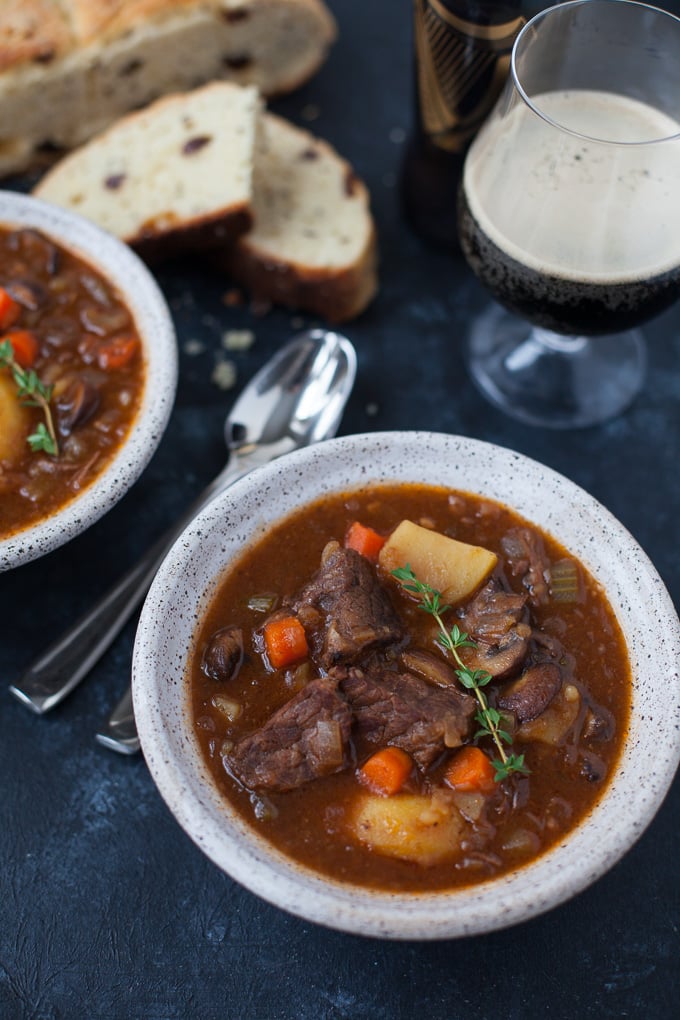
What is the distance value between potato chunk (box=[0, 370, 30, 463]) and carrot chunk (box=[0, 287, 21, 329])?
0.87 feet

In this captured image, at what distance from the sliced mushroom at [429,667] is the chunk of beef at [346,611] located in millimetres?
66

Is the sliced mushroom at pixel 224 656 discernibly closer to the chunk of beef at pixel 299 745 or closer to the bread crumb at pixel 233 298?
the chunk of beef at pixel 299 745

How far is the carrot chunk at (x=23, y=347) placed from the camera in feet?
10.8

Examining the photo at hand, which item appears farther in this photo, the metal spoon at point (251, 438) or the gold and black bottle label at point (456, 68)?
the gold and black bottle label at point (456, 68)

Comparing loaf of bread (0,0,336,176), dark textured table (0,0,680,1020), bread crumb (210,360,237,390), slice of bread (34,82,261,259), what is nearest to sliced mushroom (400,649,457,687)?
dark textured table (0,0,680,1020)

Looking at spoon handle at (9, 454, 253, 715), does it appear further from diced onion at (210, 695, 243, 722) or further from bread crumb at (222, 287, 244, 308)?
bread crumb at (222, 287, 244, 308)

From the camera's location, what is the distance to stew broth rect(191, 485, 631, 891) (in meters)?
2.44

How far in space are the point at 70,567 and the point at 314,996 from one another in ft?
5.26

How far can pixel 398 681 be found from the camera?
8.48ft

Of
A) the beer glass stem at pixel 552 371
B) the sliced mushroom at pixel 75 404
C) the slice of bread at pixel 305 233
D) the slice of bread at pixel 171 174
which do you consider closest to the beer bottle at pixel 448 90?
the slice of bread at pixel 305 233

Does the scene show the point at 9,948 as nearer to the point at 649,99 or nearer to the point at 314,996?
the point at 314,996

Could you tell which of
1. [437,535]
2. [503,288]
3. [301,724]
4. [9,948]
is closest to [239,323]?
[503,288]

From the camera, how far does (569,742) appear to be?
8.45 ft

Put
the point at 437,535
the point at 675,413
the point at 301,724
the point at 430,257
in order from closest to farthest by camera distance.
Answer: the point at 301,724
the point at 437,535
the point at 675,413
the point at 430,257
